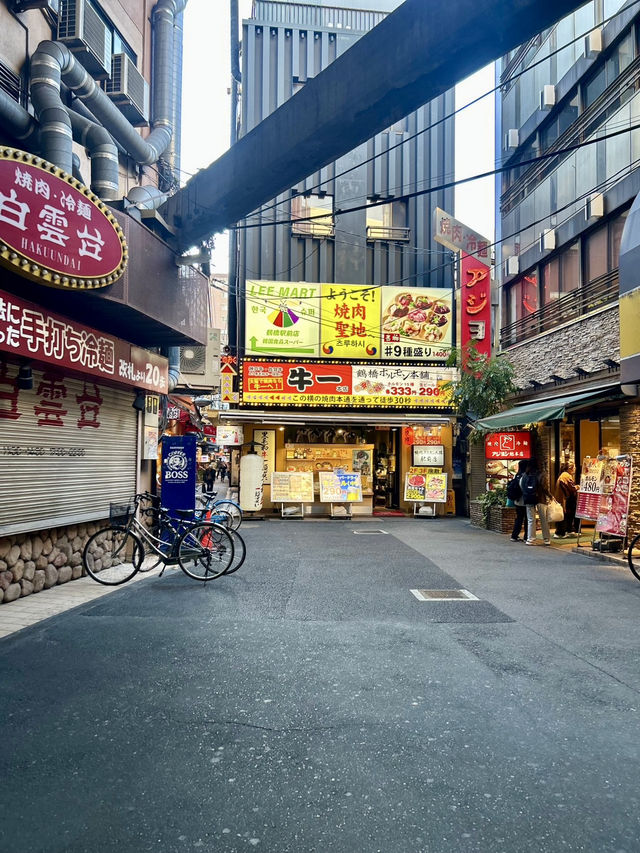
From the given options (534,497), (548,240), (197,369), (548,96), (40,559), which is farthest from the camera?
(197,369)

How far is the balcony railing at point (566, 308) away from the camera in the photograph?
14.2 meters

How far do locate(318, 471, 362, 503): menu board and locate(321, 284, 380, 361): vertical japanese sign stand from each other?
463cm

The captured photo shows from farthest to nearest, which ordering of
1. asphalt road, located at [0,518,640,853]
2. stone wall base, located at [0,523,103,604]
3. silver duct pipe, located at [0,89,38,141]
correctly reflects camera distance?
silver duct pipe, located at [0,89,38,141] < stone wall base, located at [0,523,103,604] < asphalt road, located at [0,518,640,853]

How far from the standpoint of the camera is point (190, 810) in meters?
2.99

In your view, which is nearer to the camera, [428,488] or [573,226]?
[573,226]

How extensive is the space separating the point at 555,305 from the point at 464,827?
52.6 ft

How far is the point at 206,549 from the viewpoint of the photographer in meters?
9.02

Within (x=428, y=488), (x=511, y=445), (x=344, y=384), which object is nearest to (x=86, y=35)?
(x=511, y=445)

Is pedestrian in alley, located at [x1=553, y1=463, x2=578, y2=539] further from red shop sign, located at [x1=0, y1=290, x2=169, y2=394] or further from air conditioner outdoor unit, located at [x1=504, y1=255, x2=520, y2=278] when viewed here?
red shop sign, located at [x1=0, y1=290, x2=169, y2=394]

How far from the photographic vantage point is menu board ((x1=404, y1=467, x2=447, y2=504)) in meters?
20.8

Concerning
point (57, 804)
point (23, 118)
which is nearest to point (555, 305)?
point (23, 118)

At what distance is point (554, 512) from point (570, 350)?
426 cm

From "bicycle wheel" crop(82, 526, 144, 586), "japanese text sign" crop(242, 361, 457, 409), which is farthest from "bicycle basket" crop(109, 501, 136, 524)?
"japanese text sign" crop(242, 361, 457, 409)

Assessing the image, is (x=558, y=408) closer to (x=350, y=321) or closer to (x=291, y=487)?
(x=291, y=487)
